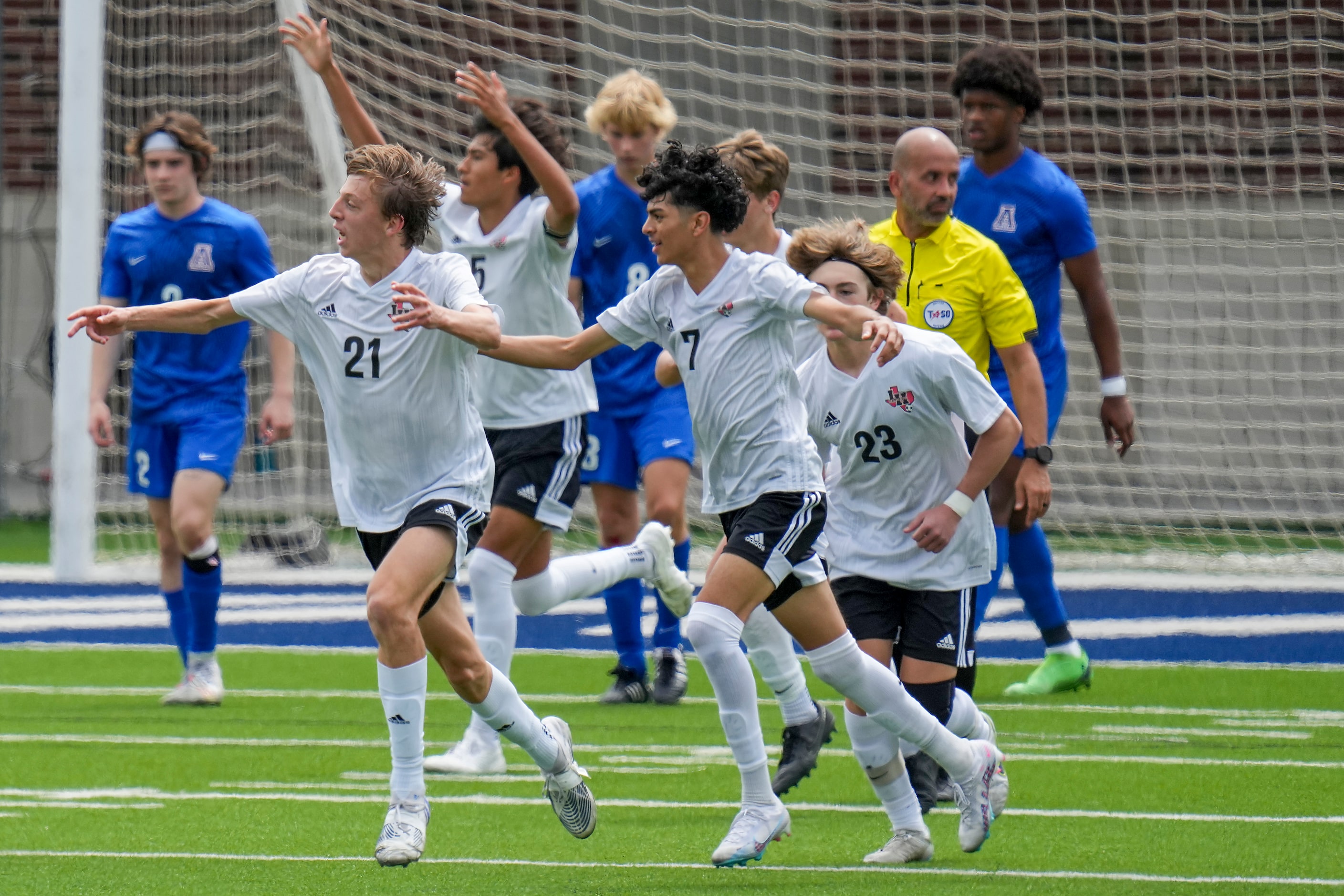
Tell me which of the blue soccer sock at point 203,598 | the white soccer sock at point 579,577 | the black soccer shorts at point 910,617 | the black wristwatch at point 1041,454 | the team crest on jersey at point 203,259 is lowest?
the blue soccer sock at point 203,598

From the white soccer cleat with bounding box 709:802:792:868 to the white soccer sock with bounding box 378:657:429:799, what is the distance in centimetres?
73

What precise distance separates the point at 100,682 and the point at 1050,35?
22.4ft

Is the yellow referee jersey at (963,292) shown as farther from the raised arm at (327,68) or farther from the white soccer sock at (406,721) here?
the white soccer sock at (406,721)

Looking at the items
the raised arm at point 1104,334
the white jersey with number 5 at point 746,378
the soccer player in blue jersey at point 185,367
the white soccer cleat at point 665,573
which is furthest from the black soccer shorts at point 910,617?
the soccer player in blue jersey at point 185,367

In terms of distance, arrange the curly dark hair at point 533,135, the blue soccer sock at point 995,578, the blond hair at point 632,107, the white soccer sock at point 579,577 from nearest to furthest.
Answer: the blue soccer sock at point 995,578, the curly dark hair at point 533,135, the white soccer sock at point 579,577, the blond hair at point 632,107

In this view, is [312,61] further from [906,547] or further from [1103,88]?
[1103,88]

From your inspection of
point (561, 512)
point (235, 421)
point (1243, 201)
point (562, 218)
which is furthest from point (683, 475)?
point (1243, 201)

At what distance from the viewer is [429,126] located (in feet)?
37.0

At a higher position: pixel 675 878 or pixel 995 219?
pixel 995 219

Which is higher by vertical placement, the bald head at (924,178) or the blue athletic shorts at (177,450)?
the bald head at (924,178)

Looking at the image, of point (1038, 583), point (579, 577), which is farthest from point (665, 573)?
point (1038, 583)

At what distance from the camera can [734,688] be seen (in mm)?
4660

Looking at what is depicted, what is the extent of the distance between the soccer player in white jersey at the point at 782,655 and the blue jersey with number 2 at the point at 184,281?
7.82 ft

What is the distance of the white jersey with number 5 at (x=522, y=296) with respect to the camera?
647cm
